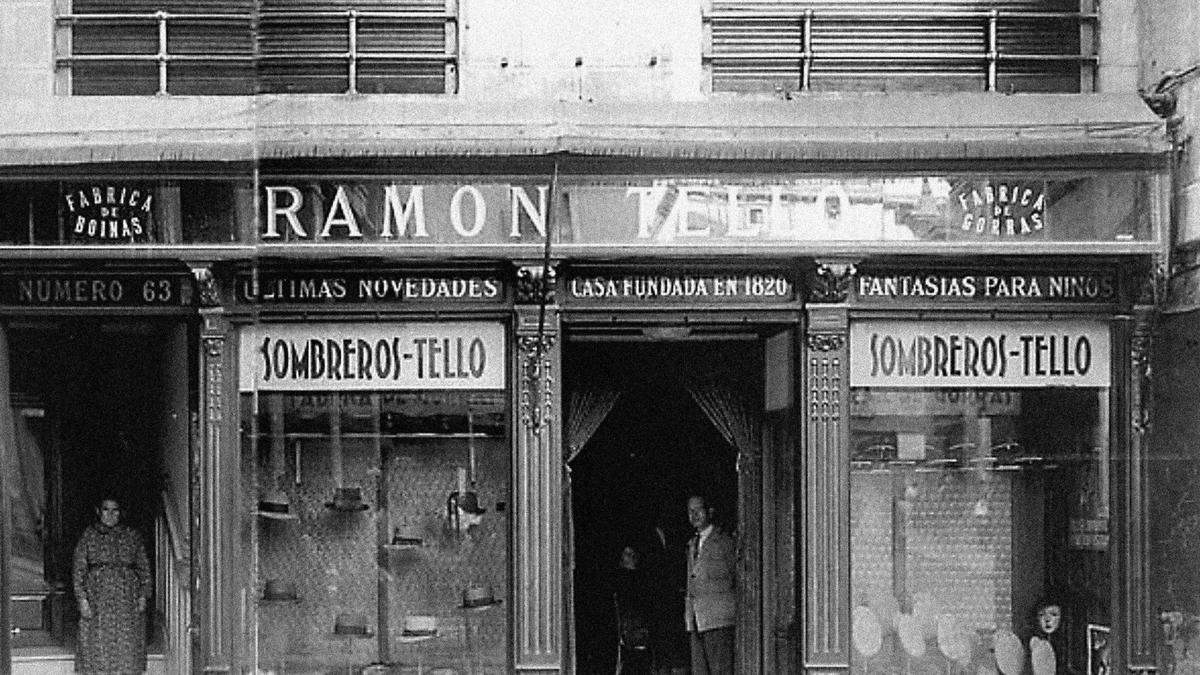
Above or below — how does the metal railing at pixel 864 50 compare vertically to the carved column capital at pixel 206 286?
above

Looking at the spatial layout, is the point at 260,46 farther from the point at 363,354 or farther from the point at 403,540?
the point at 403,540

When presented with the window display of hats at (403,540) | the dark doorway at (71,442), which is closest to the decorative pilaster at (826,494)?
the window display of hats at (403,540)

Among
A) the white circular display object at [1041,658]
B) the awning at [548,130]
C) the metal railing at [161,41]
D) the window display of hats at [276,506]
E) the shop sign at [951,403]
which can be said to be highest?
the metal railing at [161,41]

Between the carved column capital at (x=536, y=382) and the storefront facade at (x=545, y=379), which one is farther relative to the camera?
the carved column capital at (x=536, y=382)

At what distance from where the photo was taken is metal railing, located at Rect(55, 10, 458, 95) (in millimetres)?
14641

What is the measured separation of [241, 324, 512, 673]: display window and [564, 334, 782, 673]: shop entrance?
84 centimetres

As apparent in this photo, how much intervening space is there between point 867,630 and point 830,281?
8.17 feet

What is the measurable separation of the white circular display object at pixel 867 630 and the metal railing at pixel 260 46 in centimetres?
474

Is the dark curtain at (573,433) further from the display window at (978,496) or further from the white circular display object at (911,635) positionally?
the white circular display object at (911,635)

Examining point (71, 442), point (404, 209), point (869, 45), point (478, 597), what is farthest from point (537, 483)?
point (869, 45)

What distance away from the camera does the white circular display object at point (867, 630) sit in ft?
49.8

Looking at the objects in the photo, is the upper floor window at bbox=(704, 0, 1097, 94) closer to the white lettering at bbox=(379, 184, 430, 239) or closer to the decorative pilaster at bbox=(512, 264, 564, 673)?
the decorative pilaster at bbox=(512, 264, 564, 673)

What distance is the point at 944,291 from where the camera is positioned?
49.4ft

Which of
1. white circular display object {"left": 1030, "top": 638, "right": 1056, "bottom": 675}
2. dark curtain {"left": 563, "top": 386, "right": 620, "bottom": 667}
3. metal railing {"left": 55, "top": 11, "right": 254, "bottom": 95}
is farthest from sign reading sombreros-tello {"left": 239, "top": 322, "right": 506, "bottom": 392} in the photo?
white circular display object {"left": 1030, "top": 638, "right": 1056, "bottom": 675}
